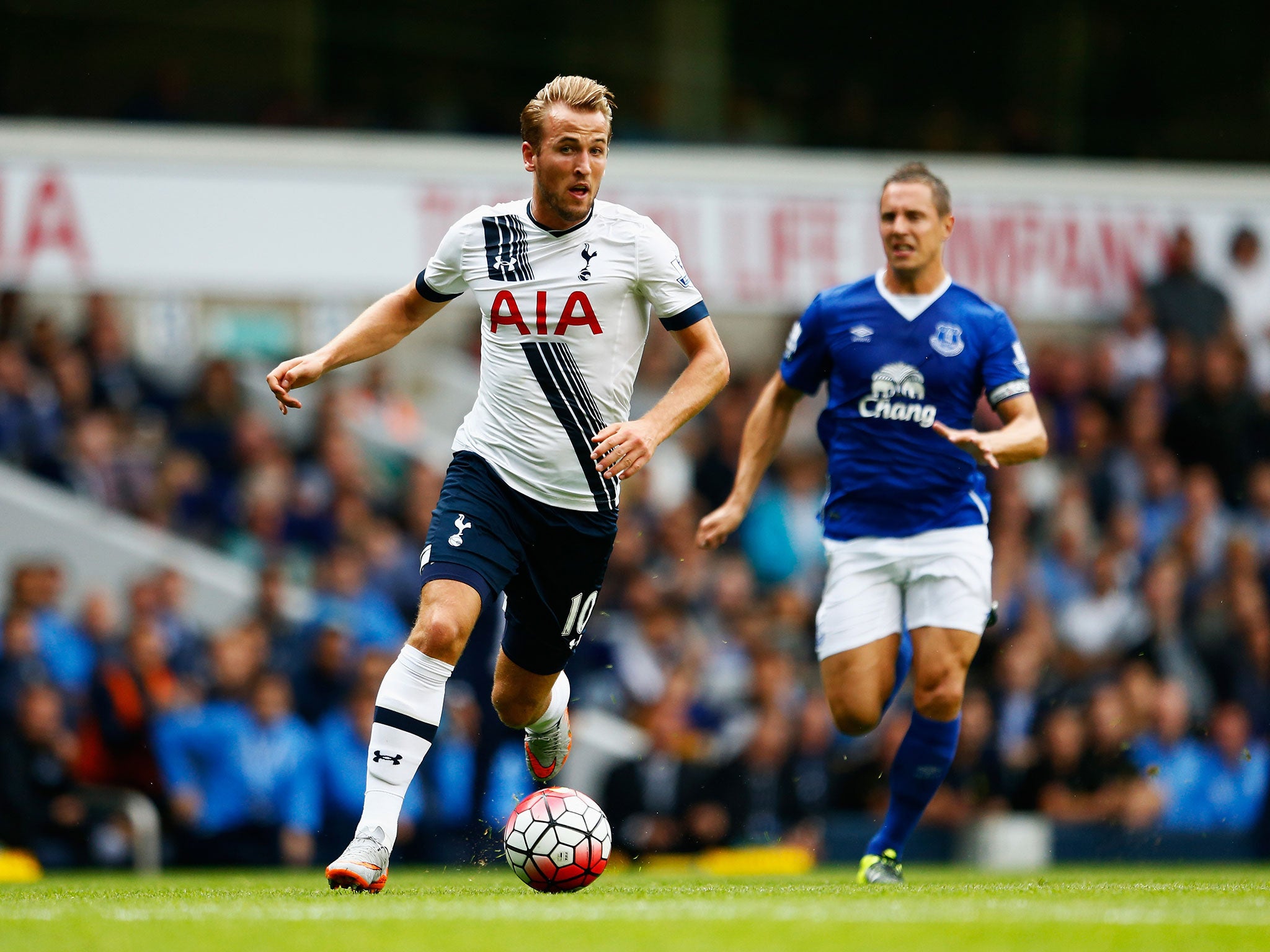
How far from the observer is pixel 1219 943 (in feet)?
15.0

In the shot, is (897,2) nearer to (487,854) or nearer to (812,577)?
(812,577)

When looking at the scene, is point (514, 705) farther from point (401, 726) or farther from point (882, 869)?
point (882, 869)

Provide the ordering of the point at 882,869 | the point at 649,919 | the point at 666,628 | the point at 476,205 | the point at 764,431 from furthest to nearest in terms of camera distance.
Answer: the point at 476,205 < the point at 666,628 < the point at 764,431 < the point at 882,869 < the point at 649,919

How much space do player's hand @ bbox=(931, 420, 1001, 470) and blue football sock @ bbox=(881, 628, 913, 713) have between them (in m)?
1.02

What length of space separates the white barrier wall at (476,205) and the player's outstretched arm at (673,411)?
824cm

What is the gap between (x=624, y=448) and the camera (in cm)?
601

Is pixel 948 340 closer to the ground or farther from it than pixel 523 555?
farther from it

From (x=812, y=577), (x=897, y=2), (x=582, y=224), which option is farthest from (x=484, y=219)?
(x=897, y=2)

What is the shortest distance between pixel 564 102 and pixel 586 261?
1.89 ft

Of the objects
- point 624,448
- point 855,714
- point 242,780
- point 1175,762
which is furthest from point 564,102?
point 1175,762

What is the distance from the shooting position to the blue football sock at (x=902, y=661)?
7.36 meters

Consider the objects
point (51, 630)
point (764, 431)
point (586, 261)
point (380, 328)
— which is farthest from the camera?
point (51, 630)

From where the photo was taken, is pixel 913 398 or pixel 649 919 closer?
pixel 649 919

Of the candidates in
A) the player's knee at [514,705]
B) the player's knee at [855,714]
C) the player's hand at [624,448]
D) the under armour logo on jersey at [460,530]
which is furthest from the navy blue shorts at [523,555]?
the player's knee at [855,714]
